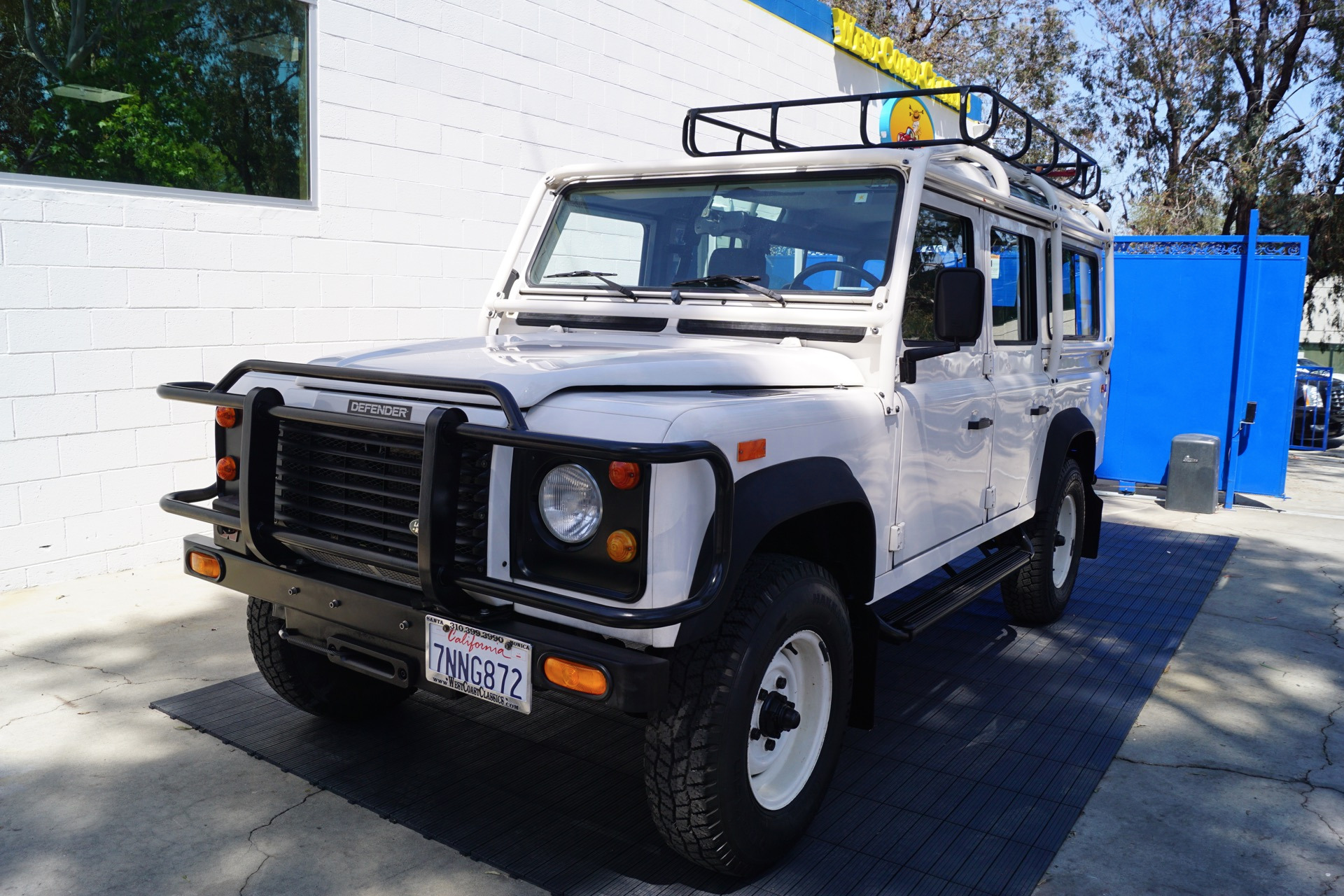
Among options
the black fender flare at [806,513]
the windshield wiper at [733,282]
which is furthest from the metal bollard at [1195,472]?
the black fender flare at [806,513]

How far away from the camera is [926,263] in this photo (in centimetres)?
376

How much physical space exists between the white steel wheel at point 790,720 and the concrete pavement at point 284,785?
73 cm

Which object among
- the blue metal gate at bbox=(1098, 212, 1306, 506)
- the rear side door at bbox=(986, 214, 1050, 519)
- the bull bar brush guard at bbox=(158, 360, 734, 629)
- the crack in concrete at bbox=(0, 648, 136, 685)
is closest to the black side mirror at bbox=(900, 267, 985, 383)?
the rear side door at bbox=(986, 214, 1050, 519)

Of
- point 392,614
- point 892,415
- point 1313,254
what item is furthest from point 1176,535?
point 1313,254

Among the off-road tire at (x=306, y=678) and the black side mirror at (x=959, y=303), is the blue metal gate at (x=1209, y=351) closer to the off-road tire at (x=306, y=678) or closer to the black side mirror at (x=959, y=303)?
the black side mirror at (x=959, y=303)

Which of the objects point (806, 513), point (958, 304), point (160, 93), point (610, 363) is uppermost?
point (160, 93)

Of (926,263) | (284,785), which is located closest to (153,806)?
(284,785)

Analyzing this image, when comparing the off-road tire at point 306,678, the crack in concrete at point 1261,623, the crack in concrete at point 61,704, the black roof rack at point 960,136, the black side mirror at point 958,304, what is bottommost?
the crack in concrete at point 61,704

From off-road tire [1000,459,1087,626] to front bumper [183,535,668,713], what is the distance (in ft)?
10.6

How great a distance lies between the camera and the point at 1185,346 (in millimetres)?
9453

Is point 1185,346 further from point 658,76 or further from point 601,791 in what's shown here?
point 601,791

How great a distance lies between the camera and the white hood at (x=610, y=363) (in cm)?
269

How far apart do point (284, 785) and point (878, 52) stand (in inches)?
484

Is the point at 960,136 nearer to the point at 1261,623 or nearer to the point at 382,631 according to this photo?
the point at 1261,623
